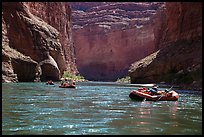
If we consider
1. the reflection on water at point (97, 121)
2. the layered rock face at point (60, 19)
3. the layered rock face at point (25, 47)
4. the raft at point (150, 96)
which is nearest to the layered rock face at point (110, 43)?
the layered rock face at point (60, 19)

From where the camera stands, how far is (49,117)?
1300cm

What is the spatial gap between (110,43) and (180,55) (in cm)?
6762

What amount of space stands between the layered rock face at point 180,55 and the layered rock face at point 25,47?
14.3 m

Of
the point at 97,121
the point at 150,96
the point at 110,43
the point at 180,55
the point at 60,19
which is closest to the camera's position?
the point at 97,121

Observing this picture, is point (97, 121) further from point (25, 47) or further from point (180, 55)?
point (25, 47)

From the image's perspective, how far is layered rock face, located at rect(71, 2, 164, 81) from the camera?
4139 inches

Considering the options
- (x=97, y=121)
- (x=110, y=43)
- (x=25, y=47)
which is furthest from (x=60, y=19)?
(x=97, y=121)

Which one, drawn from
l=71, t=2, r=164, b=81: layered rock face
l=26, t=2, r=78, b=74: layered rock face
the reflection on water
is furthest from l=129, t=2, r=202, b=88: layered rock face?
l=71, t=2, r=164, b=81: layered rock face

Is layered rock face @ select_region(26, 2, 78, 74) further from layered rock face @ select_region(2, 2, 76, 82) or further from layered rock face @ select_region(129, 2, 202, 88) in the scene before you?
layered rock face @ select_region(129, 2, 202, 88)

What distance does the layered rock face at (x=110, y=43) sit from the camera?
10512cm

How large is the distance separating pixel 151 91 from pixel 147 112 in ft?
22.8

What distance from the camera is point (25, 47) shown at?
5069cm

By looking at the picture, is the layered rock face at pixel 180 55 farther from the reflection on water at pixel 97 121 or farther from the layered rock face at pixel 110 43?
the layered rock face at pixel 110 43

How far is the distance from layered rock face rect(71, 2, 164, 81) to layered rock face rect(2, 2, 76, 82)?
47.5 m
